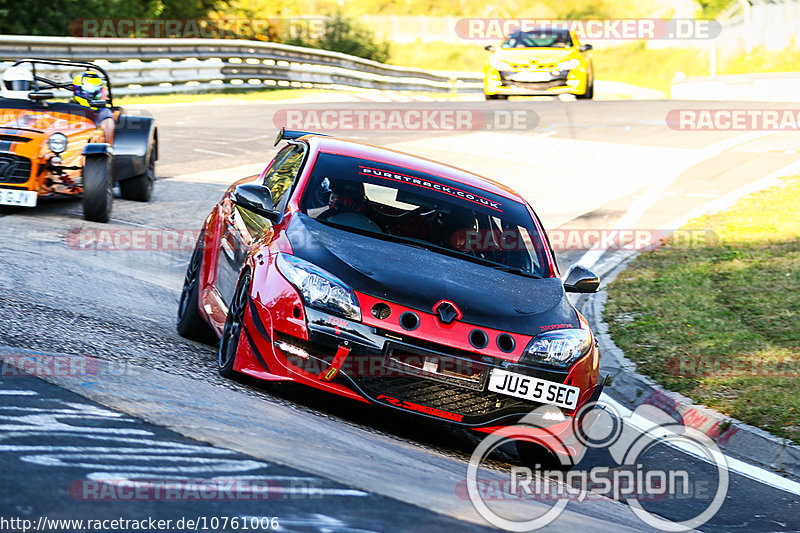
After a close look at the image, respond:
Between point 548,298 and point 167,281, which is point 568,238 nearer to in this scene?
point 167,281

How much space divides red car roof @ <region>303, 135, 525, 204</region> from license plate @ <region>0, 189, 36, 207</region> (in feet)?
12.8

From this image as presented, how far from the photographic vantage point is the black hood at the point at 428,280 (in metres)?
5.50

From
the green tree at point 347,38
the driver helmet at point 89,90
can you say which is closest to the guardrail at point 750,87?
the green tree at point 347,38

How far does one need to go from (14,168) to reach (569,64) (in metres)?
16.6

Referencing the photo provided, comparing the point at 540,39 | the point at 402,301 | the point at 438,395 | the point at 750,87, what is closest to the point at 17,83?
the point at 402,301

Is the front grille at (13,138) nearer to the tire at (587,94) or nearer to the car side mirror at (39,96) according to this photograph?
the car side mirror at (39,96)

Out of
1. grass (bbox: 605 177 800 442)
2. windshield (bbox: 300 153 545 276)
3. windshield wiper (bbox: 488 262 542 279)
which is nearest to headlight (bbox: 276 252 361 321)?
windshield (bbox: 300 153 545 276)

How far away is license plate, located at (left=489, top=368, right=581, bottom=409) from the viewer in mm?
5387

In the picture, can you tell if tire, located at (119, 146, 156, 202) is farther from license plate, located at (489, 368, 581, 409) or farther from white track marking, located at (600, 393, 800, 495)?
license plate, located at (489, 368, 581, 409)

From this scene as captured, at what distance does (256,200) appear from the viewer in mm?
6238

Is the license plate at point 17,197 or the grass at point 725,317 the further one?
the license plate at point 17,197

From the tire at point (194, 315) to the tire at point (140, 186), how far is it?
4950mm

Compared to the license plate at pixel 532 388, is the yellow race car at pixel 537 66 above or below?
above

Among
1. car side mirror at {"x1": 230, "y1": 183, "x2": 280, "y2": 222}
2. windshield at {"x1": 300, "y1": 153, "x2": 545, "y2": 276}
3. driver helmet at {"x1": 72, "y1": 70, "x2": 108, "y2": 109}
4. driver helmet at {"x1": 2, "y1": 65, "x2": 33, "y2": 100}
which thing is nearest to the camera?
car side mirror at {"x1": 230, "y1": 183, "x2": 280, "y2": 222}
